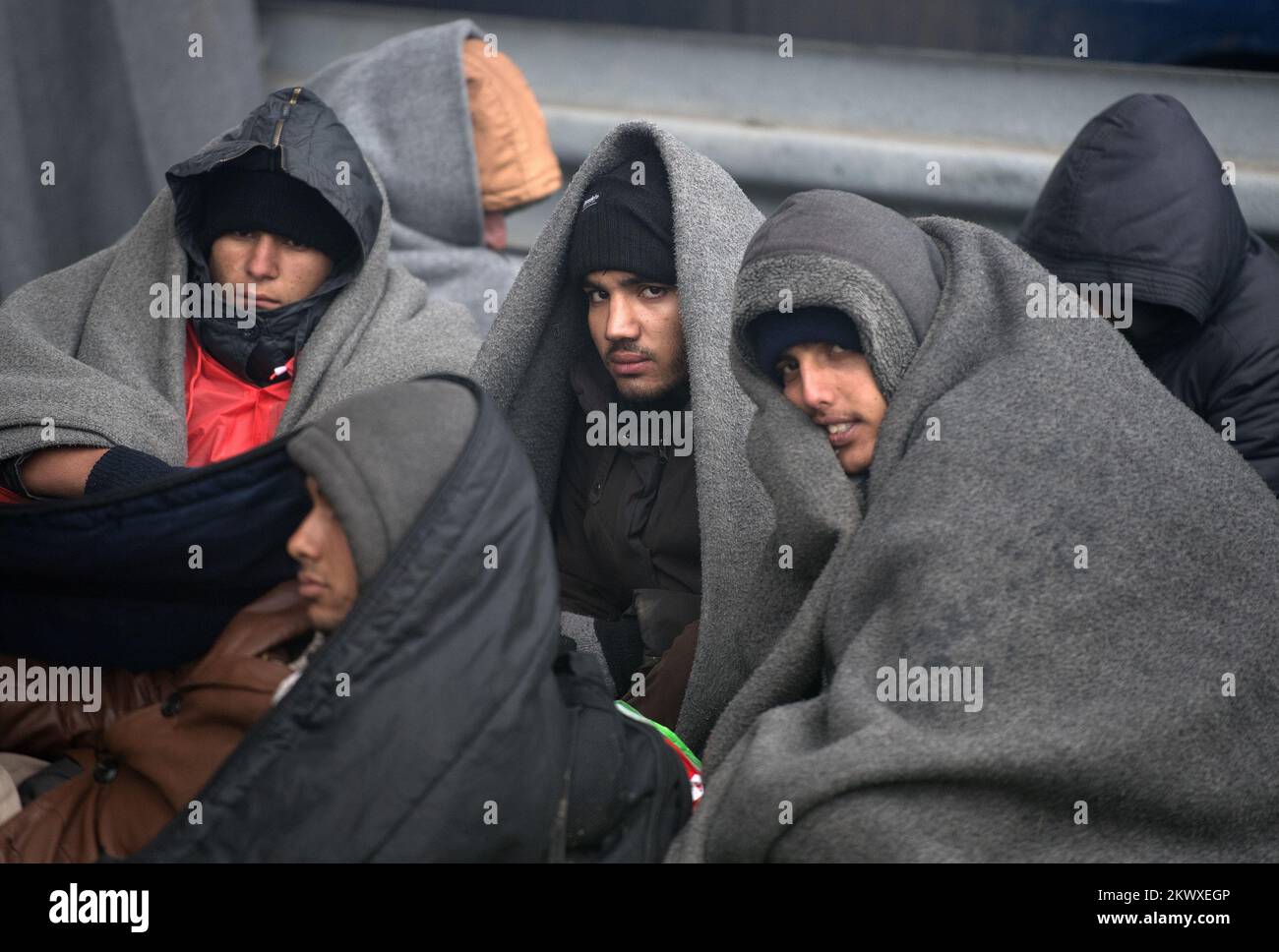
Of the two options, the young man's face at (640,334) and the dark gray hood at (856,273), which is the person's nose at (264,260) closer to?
the young man's face at (640,334)

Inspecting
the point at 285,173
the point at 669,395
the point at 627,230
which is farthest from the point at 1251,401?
the point at 285,173

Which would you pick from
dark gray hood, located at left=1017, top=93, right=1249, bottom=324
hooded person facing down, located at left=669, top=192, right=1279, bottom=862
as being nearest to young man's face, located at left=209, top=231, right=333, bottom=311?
hooded person facing down, located at left=669, top=192, right=1279, bottom=862

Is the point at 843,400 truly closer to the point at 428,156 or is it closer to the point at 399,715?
the point at 399,715

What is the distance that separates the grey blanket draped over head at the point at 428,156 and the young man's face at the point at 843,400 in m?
1.44

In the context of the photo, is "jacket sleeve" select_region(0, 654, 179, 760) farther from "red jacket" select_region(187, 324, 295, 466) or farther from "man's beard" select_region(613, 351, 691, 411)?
"man's beard" select_region(613, 351, 691, 411)

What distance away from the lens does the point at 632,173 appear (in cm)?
248

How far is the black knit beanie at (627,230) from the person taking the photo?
241 cm

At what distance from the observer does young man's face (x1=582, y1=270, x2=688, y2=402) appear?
2.44m

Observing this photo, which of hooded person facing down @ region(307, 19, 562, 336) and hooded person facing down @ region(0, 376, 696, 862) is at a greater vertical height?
hooded person facing down @ region(307, 19, 562, 336)

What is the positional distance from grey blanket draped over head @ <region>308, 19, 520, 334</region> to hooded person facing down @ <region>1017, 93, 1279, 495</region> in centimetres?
133
